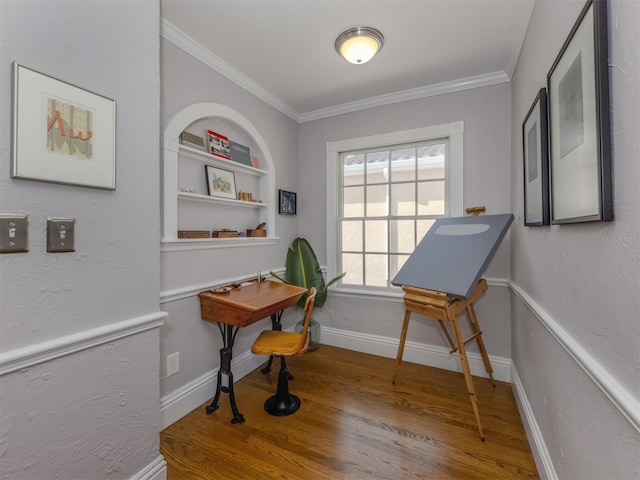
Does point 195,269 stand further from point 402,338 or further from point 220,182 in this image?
point 402,338

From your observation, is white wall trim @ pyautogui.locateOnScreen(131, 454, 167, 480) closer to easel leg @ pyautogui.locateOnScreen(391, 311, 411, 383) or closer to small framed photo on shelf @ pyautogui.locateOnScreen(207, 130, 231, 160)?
easel leg @ pyautogui.locateOnScreen(391, 311, 411, 383)

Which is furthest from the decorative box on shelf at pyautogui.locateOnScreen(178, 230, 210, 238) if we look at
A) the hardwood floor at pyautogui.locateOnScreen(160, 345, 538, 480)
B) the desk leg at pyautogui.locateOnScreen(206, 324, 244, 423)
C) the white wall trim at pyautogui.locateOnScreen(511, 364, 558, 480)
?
the white wall trim at pyautogui.locateOnScreen(511, 364, 558, 480)

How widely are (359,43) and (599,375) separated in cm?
217

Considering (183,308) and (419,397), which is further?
(419,397)

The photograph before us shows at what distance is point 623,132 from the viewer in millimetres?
758

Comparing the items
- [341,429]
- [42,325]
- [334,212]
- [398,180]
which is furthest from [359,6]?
[341,429]

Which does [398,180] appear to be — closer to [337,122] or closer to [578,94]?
[337,122]

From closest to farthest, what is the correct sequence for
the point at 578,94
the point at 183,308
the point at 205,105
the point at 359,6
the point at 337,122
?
the point at 578,94 < the point at 359,6 < the point at 183,308 < the point at 205,105 < the point at 337,122

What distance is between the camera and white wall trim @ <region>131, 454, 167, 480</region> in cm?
137

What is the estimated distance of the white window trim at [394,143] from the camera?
2.60 meters

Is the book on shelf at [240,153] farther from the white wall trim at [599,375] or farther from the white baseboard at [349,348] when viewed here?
the white wall trim at [599,375]

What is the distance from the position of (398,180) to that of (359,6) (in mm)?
1562

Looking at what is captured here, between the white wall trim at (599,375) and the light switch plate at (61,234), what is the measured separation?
1.86m

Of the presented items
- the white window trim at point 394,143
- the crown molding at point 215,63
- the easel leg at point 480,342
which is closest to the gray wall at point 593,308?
the easel leg at point 480,342
